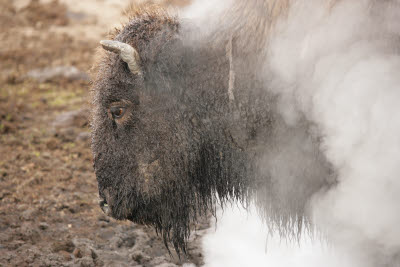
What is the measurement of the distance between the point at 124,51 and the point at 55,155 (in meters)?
3.39

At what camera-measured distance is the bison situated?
3.02 meters

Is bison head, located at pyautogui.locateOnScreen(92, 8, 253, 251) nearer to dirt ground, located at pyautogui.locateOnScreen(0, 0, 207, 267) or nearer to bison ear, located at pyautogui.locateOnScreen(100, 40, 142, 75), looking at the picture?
bison ear, located at pyautogui.locateOnScreen(100, 40, 142, 75)

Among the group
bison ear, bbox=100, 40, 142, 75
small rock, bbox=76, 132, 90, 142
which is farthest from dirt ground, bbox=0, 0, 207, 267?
bison ear, bbox=100, 40, 142, 75

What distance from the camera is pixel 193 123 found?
3146mm

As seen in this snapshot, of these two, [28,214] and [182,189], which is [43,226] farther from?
[182,189]

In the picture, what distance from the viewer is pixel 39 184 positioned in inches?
208

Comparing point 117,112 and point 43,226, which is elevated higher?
point 117,112

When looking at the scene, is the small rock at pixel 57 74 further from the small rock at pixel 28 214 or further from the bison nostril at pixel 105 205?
the bison nostril at pixel 105 205

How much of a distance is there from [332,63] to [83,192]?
3.37 m

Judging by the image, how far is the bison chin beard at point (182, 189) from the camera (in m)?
3.21

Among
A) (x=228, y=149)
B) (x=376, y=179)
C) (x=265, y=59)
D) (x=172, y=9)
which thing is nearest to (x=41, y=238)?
(x=228, y=149)

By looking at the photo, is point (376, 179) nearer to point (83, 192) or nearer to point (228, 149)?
point (228, 149)

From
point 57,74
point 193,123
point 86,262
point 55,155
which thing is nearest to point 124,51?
point 193,123

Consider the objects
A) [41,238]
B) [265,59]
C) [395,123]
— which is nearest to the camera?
[395,123]
